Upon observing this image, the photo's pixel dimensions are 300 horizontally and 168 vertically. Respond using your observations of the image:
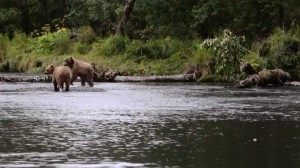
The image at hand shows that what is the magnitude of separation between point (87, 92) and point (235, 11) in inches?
701

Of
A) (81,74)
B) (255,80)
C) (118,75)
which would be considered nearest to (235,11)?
(118,75)

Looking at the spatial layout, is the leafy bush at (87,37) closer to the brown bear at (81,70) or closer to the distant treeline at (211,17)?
the distant treeline at (211,17)

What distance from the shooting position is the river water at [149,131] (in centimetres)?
1026

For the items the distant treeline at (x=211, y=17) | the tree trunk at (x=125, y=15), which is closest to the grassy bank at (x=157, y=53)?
the distant treeline at (x=211, y=17)

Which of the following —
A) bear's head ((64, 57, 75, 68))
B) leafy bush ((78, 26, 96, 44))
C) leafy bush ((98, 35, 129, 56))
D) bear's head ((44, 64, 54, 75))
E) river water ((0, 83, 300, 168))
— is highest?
leafy bush ((78, 26, 96, 44))

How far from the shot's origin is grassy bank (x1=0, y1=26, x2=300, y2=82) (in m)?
31.8

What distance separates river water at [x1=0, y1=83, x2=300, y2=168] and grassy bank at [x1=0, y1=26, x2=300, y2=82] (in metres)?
8.57

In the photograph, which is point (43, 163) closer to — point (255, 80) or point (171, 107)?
point (171, 107)

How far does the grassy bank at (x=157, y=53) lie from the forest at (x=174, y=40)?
0.05m

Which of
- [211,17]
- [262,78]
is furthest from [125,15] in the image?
[262,78]

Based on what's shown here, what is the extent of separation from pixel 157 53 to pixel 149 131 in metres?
26.5

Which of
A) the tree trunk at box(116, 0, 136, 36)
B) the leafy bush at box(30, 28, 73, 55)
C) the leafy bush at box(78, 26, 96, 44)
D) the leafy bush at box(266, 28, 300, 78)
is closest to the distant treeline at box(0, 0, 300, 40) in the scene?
the tree trunk at box(116, 0, 136, 36)

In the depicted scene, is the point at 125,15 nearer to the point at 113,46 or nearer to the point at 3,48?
the point at 113,46

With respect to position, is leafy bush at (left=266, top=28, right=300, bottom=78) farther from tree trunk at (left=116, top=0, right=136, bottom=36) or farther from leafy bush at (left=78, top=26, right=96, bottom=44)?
leafy bush at (left=78, top=26, right=96, bottom=44)
